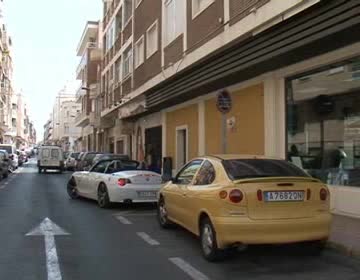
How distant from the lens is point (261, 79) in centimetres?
1559

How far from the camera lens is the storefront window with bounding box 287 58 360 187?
39.4 ft

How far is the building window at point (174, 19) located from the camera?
20.5 meters

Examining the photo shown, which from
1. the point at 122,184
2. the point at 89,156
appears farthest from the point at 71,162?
the point at 122,184

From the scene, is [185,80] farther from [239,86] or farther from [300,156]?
[300,156]

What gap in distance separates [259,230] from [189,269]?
1070 mm

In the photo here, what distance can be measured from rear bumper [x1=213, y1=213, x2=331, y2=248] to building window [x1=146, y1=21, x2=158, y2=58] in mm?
18060

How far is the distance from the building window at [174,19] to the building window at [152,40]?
204 cm

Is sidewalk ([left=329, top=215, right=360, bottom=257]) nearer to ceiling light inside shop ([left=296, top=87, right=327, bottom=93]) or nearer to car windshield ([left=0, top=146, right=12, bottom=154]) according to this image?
ceiling light inside shop ([left=296, top=87, right=327, bottom=93])

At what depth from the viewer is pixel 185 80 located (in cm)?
1955

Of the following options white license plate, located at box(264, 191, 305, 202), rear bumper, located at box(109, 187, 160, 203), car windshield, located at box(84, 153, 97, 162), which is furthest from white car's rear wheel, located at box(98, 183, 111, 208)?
car windshield, located at box(84, 153, 97, 162)

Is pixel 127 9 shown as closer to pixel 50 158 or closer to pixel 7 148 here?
pixel 50 158

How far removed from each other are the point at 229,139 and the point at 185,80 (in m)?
2.94

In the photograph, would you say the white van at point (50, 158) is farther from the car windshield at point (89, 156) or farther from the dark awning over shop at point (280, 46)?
the dark awning over shop at point (280, 46)

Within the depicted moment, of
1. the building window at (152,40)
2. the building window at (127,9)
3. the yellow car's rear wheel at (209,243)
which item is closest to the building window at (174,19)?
the building window at (152,40)
